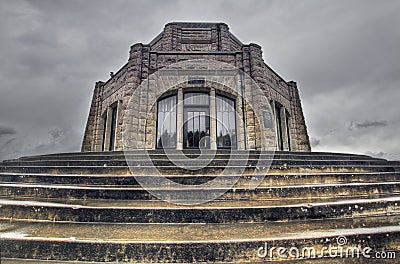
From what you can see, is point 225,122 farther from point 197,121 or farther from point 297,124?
point 297,124

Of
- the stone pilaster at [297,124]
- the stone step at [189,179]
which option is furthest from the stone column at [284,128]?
the stone step at [189,179]

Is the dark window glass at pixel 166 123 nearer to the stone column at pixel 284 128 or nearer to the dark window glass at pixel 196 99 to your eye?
the dark window glass at pixel 196 99

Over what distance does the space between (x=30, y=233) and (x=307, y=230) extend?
3.92 m

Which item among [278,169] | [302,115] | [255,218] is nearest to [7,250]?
[255,218]

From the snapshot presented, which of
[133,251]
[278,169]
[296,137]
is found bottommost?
[133,251]

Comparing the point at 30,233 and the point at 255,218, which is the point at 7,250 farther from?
the point at 255,218

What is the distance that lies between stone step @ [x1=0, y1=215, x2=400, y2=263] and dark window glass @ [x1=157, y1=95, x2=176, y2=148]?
1020cm

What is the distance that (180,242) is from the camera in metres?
2.80

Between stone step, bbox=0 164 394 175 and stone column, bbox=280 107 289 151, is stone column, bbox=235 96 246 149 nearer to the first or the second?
stone column, bbox=280 107 289 151

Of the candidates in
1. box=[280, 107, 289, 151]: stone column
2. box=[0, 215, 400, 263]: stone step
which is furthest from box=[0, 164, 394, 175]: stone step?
box=[280, 107, 289, 151]: stone column

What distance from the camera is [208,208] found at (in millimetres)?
3668

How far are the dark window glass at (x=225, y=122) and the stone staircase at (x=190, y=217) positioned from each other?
7.72m

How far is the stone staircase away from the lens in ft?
9.05

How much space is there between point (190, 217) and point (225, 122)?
10.7m
